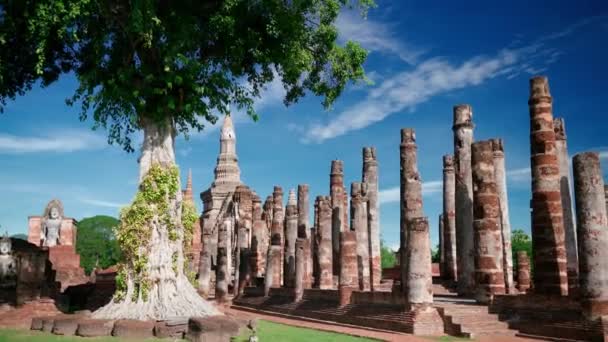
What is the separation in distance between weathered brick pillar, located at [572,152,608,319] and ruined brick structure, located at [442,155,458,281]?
10.3 meters

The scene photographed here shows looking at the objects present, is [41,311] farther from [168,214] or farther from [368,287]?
[368,287]

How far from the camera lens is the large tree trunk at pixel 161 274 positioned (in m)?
14.6

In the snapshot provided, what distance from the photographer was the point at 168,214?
15.6 metres

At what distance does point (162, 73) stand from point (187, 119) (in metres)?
1.80

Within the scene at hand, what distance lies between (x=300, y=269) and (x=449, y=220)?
6.70m

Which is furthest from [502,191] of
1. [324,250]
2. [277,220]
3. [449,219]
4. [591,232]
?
[277,220]

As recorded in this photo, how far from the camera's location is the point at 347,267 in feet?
65.3

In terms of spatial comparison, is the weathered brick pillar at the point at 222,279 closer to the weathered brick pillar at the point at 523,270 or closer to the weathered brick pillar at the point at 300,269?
the weathered brick pillar at the point at 300,269

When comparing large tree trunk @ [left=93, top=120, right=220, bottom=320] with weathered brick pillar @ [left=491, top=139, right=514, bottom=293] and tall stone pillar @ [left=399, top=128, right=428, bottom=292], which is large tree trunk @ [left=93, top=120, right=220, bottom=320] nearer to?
tall stone pillar @ [left=399, top=128, right=428, bottom=292]

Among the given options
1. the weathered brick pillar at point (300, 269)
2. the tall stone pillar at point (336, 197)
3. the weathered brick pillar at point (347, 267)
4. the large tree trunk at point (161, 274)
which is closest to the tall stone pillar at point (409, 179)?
the weathered brick pillar at point (347, 267)

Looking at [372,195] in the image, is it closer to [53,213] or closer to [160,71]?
[160,71]

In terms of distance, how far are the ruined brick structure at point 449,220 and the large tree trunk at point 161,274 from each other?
12.2 m

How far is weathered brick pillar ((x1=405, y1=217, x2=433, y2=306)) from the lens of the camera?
50.8 feet

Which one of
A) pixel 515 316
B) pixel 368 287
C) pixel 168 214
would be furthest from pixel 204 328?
pixel 368 287
